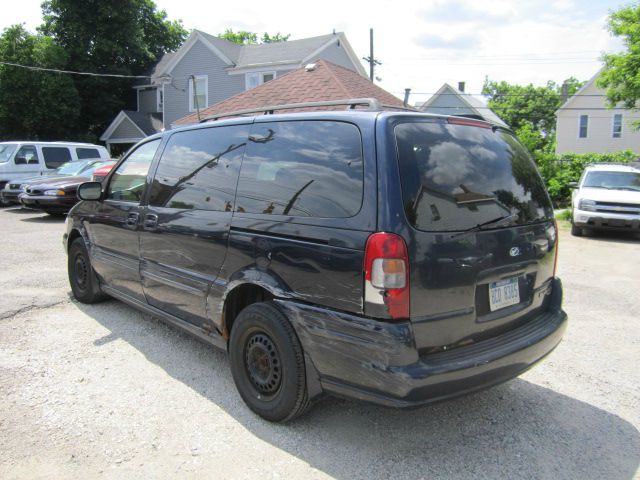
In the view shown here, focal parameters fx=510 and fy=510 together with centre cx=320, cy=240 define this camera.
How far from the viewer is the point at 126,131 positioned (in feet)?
104

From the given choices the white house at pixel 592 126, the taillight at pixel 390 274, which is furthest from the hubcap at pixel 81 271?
the white house at pixel 592 126

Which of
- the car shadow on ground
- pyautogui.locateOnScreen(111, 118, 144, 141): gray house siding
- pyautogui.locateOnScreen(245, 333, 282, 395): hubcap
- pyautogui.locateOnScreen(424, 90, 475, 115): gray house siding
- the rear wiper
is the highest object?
pyautogui.locateOnScreen(424, 90, 475, 115): gray house siding

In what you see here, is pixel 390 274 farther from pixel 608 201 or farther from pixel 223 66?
pixel 223 66

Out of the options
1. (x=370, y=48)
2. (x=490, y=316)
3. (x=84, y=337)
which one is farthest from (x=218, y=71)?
(x=490, y=316)

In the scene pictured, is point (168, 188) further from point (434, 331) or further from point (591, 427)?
point (591, 427)

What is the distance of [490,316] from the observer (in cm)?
296

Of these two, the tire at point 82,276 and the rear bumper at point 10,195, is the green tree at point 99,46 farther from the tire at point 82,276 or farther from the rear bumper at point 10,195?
the tire at point 82,276

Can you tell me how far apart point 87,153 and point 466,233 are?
16090 millimetres

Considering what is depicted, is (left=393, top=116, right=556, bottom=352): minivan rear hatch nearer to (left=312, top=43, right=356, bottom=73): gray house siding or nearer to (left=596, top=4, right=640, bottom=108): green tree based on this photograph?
(left=596, top=4, right=640, bottom=108): green tree

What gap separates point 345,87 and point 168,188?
11.8 meters

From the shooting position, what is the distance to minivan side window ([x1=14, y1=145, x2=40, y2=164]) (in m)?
15.5

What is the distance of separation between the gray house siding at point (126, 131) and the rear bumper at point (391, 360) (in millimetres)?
30458

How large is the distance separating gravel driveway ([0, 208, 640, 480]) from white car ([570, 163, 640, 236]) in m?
6.90

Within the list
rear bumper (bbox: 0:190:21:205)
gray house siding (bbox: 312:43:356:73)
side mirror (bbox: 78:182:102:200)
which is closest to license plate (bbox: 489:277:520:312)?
side mirror (bbox: 78:182:102:200)
